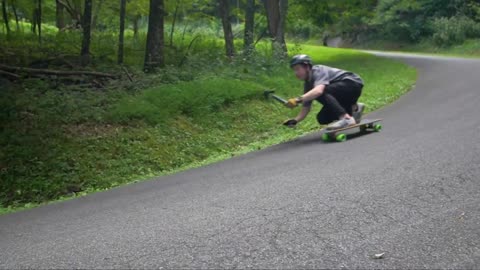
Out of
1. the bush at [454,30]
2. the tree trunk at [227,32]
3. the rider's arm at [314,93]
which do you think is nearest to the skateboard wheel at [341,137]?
the rider's arm at [314,93]

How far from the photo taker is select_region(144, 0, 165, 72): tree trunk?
591 inches

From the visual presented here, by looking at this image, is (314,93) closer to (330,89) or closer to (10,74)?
(330,89)

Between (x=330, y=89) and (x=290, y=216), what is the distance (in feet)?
15.4

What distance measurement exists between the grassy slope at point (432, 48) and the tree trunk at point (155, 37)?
23959 millimetres

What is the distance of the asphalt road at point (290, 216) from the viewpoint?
3.80 m

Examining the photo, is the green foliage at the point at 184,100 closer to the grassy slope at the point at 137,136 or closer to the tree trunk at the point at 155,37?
the grassy slope at the point at 137,136

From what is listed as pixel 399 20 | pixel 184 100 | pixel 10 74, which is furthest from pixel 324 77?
pixel 399 20

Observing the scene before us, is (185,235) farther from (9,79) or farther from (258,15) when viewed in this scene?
(258,15)

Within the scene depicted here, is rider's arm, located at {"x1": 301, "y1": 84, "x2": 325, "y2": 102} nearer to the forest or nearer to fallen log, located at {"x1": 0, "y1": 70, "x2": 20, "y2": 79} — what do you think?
the forest

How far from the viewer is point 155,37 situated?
15422mm

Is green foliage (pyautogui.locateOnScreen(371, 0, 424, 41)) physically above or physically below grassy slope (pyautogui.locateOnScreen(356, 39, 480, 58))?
above

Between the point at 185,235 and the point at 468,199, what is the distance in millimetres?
→ 2676

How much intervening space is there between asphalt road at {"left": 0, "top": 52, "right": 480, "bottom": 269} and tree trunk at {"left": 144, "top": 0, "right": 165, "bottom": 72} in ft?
25.9

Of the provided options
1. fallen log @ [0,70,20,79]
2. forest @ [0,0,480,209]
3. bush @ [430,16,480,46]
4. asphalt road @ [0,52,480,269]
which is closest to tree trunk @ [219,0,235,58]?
forest @ [0,0,480,209]
